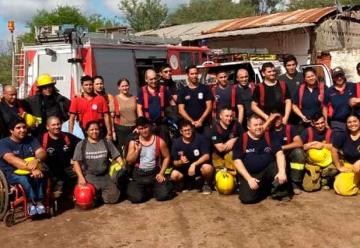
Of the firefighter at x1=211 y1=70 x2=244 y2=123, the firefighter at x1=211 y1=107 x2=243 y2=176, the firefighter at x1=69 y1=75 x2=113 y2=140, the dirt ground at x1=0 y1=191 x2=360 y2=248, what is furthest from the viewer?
the firefighter at x1=211 y1=70 x2=244 y2=123

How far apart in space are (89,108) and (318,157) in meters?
3.16

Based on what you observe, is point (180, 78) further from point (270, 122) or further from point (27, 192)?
point (27, 192)

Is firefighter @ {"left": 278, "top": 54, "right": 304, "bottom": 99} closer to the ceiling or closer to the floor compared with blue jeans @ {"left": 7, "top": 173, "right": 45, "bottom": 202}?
closer to the ceiling

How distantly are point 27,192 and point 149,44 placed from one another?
7.65 metres

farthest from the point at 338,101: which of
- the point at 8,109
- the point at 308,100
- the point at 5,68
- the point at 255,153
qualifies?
the point at 5,68

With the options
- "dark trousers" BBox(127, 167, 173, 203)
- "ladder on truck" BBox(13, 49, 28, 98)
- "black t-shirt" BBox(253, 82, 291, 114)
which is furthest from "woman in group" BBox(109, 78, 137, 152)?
"ladder on truck" BBox(13, 49, 28, 98)

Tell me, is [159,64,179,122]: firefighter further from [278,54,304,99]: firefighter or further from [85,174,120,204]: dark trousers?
[278,54,304,99]: firefighter

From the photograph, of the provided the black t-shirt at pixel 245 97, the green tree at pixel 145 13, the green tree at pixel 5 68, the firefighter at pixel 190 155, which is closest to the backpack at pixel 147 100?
the firefighter at pixel 190 155

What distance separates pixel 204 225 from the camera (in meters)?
5.36

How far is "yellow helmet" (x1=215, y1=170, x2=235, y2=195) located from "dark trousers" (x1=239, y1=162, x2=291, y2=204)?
0.22m

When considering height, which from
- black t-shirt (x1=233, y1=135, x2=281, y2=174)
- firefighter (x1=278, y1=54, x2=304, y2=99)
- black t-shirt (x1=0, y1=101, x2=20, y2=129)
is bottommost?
black t-shirt (x1=233, y1=135, x2=281, y2=174)

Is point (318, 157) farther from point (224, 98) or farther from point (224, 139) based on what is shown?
point (224, 98)

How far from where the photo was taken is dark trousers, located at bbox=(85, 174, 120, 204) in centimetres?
634

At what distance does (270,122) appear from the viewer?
648cm
